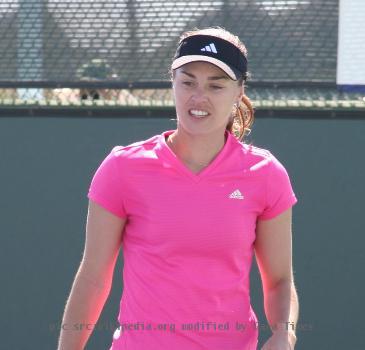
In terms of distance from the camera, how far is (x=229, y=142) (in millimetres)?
2633

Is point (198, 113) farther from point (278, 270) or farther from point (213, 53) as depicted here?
point (278, 270)

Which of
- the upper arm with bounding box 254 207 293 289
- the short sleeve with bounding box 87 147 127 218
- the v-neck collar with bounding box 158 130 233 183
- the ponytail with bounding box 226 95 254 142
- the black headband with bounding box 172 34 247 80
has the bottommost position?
the upper arm with bounding box 254 207 293 289

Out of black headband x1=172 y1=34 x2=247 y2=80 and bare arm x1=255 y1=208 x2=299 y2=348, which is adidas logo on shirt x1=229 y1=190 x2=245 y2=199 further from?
black headband x1=172 y1=34 x2=247 y2=80

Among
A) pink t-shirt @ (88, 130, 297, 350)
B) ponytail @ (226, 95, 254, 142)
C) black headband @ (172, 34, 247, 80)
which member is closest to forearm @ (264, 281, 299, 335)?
pink t-shirt @ (88, 130, 297, 350)

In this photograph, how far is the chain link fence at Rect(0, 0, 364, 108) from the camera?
467cm

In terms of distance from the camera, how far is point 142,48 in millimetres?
4812

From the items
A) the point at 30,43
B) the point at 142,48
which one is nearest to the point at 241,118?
the point at 142,48

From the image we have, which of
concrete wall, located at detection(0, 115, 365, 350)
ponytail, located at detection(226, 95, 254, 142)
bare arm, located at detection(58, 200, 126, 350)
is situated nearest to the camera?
bare arm, located at detection(58, 200, 126, 350)

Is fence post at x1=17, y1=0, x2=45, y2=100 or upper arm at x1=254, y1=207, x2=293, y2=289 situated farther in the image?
fence post at x1=17, y1=0, x2=45, y2=100

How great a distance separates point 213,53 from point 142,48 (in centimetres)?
234

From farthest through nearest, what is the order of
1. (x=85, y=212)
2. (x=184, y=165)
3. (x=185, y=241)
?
(x=85, y=212)
(x=184, y=165)
(x=185, y=241)

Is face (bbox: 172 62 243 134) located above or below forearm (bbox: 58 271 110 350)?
above

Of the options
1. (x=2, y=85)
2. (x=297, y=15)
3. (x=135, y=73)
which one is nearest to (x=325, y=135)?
(x=297, y=15)

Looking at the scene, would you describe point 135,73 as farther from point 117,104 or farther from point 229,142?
point 229,142
